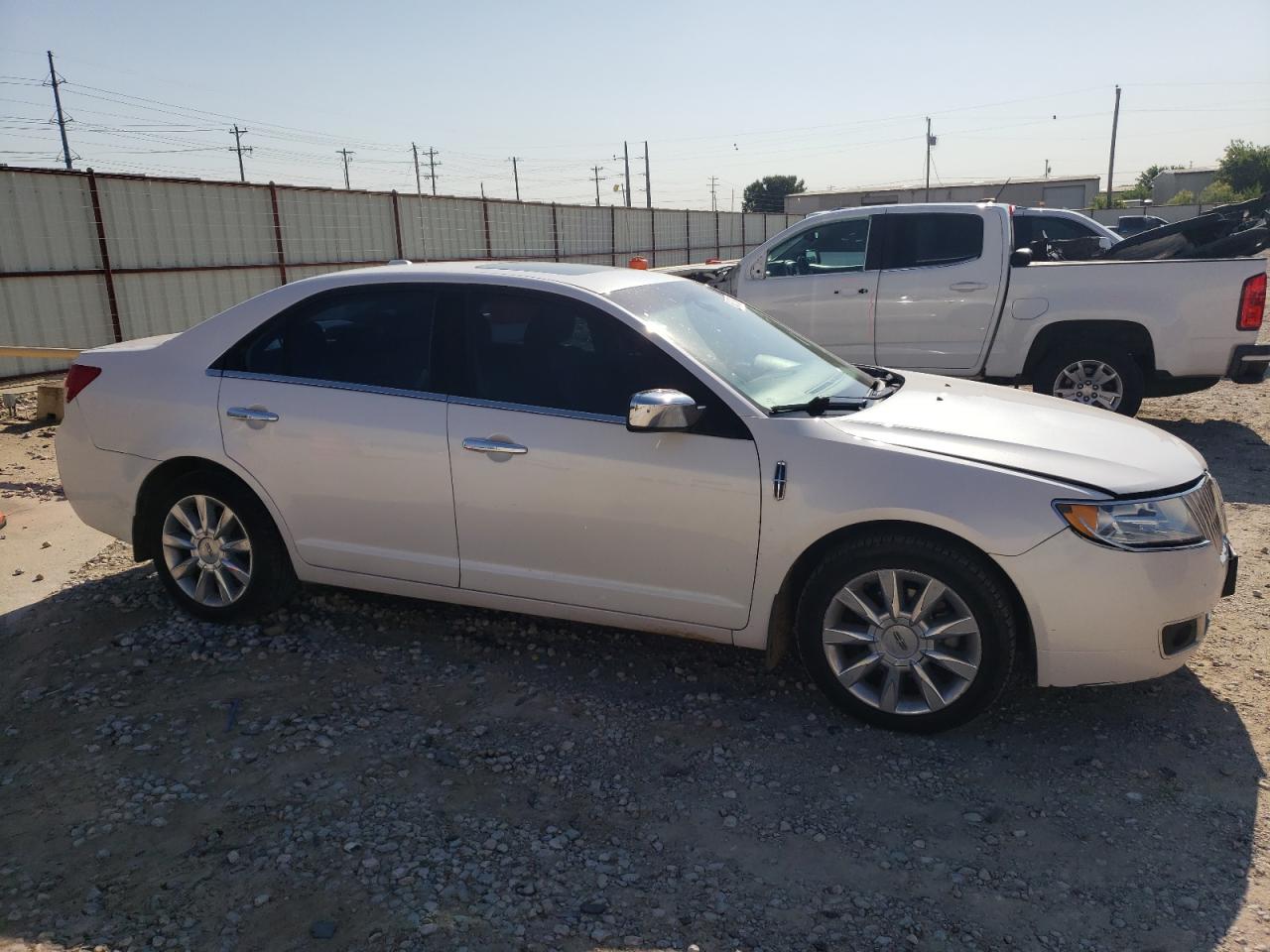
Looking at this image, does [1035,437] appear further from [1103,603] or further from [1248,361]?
[1248,361]

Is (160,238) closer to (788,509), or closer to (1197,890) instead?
(788,509)

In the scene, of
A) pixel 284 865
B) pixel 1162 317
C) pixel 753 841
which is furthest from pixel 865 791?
pixel 1162 317

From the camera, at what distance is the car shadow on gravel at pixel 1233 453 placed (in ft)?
21.7

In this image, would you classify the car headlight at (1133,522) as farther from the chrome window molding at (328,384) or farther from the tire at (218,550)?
the tire at (218,550)

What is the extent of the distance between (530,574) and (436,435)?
0.71 m

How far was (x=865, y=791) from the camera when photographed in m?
3.29

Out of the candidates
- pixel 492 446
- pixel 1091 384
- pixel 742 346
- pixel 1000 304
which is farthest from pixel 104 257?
pixel 1091 384

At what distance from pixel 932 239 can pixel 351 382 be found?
6238 millimetres

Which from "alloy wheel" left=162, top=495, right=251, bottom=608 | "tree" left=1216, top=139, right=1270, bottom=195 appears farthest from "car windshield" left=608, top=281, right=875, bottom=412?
"tree" left=1216, top=139, right=1270, bottom=195

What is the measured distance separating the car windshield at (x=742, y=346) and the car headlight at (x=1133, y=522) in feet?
3.62

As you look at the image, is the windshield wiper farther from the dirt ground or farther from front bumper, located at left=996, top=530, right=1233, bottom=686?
the dirt ground

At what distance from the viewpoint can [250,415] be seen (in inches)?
172

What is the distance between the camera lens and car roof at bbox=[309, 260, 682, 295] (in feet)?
13.6

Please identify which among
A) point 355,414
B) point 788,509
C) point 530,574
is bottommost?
point 530,574
